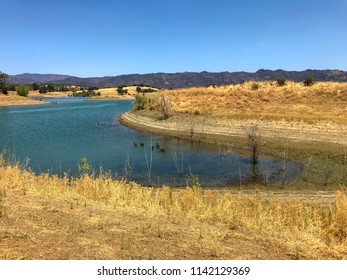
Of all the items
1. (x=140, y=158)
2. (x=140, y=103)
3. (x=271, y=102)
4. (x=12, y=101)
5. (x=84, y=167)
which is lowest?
(x=140, y=158)

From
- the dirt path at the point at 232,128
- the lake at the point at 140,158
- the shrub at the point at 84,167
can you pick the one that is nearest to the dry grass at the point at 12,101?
the dirt path at the point at 232,128

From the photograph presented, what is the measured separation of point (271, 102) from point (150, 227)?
51.5 meters

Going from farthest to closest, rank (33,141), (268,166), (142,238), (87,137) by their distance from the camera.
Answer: (87,137)
(33,141)
(268,166)
(142,238)

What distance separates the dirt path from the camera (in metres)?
36.8

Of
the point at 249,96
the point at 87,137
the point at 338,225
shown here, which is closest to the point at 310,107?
the point at 249,96

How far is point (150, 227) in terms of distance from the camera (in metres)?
9.02

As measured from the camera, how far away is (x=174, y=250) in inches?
296

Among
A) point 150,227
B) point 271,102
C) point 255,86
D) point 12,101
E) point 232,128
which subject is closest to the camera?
point 150,227

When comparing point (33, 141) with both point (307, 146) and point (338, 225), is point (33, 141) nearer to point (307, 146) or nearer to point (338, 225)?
point (307, 146)

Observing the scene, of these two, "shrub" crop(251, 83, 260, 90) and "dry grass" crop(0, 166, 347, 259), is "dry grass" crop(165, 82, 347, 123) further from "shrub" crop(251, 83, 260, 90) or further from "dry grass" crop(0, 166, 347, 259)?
"dry grass" crop(0, 166, 347, 259)

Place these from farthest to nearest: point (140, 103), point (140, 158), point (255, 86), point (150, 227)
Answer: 1. point (140, 103)
2. point (255, 86)
3. point (140, 158)
4. point (150, 227)

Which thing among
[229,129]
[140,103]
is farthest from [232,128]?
[140,103]

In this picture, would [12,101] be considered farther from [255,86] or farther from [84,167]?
[84,167]
